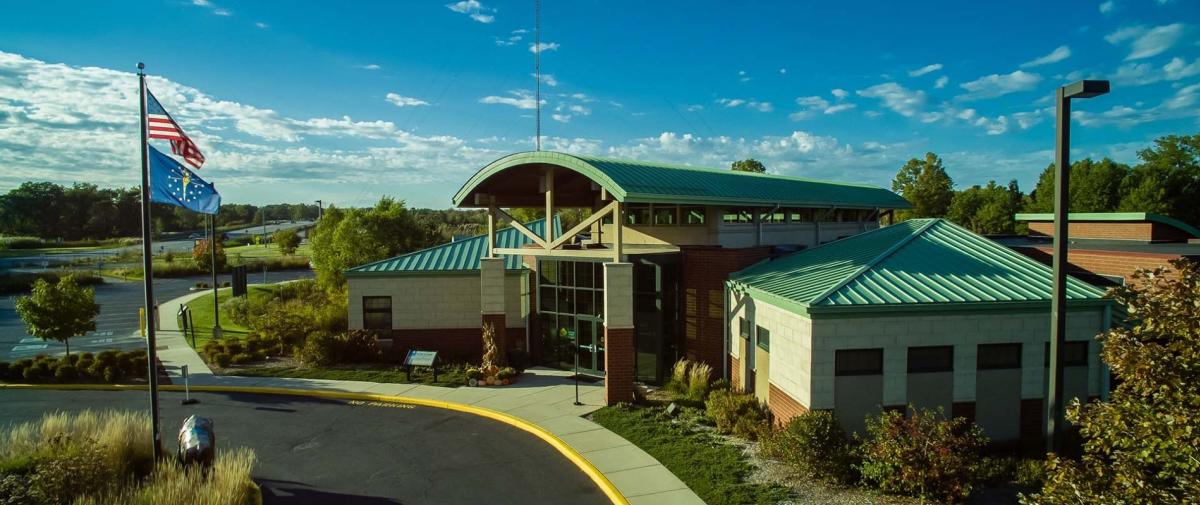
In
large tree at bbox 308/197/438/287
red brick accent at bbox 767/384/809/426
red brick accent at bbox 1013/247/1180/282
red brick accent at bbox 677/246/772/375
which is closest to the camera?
red brick accent at bbox 767/384/809/426

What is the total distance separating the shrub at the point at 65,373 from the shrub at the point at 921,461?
77.0 ft

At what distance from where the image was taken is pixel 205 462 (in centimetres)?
1109

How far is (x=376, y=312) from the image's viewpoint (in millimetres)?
22000

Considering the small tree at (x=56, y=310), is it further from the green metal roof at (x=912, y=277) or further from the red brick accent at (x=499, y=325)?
the green metal roof at (x=912, y=277)

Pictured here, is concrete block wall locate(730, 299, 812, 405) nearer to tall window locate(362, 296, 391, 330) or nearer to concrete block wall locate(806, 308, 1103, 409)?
concrete block wall locate(806, 308, 1103, 409)

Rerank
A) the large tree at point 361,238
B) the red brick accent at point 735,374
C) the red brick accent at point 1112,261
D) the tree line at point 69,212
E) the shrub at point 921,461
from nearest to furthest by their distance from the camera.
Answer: the shrub at point 921,461 → the red brick accent at point 1112,261 → the red brick accent at point 735,374 → the large tree at point 361,238 → the tree line at point 69,212

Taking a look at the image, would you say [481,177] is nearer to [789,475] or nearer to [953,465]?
[789,475]

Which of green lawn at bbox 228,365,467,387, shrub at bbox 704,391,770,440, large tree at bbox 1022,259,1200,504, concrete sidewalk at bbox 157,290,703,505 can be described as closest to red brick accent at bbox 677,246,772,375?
shrub at bbox 704,391,770,440

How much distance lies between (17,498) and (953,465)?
1411cm

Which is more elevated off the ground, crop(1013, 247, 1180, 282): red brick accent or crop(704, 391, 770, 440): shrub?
crop(1013, 247, 1180, 282): red brick accent

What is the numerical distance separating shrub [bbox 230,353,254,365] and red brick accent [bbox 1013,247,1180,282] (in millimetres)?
25524

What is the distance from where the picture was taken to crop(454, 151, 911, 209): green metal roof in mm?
15883

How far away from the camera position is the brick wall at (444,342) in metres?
21.9

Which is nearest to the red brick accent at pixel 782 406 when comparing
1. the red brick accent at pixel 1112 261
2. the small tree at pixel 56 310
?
the red brick accent at pixel 1112 261
